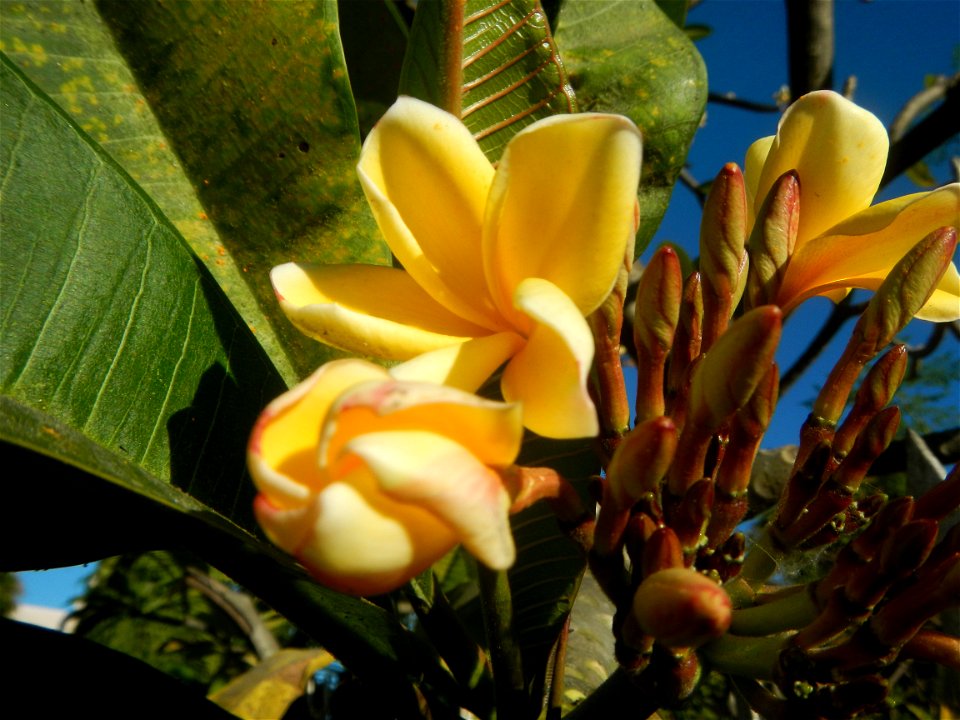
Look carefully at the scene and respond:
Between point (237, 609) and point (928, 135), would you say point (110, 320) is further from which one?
point (237, 609)

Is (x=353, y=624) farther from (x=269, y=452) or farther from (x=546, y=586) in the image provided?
(x=269, y=452)

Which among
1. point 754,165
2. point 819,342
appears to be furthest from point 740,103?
point 754,165

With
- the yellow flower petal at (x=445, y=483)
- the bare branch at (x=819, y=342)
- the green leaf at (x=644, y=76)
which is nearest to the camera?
the yellow flower petal at (x=445, y=483)

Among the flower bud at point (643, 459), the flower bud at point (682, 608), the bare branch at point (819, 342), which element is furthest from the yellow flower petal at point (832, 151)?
the bare branch at point (819, 342)

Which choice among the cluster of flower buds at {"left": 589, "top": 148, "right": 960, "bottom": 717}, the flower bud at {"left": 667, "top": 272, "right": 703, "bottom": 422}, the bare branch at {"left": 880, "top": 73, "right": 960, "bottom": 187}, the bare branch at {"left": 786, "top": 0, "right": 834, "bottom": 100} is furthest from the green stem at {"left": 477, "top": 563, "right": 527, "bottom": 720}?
the bare branch at {"left": 786, "top": 0, "right": 834, "bottom": 100}

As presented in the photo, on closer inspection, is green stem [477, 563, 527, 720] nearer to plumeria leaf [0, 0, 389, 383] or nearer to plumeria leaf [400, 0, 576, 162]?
plumeria leaf [0, 0, 389, 383]

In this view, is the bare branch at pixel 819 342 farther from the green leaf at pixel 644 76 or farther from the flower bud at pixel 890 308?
the flower bud at pixel 890 308

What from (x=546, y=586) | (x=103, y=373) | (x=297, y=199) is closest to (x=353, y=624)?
(x=546, y=586)
